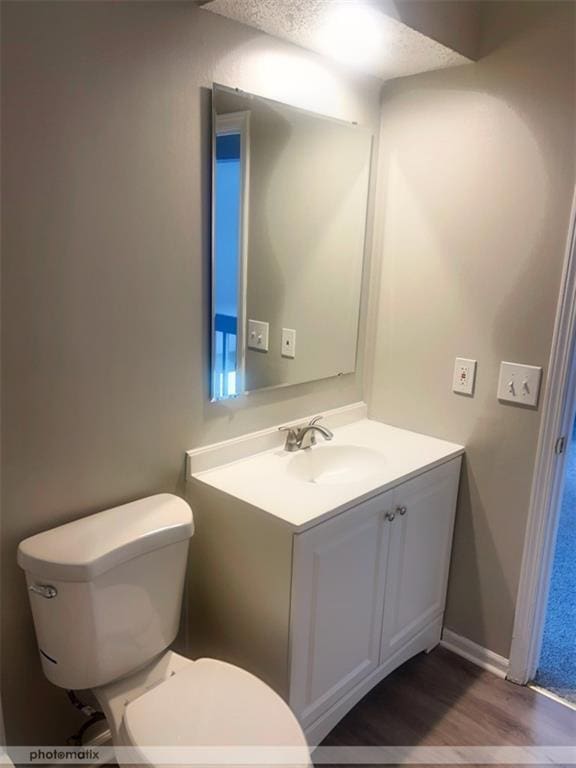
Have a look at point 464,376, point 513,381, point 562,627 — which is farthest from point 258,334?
point 562,627

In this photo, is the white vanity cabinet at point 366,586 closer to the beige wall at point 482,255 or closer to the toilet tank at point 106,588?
→ the beige wall at point 482,255

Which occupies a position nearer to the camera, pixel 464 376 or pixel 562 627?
pixel 464 376

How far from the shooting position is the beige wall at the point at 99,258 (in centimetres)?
130

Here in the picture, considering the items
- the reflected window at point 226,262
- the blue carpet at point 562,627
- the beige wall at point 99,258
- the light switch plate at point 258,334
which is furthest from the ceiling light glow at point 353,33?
the blue carpet at point 562,627

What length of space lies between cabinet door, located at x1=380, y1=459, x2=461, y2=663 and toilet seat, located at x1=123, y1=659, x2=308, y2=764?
2.13ft

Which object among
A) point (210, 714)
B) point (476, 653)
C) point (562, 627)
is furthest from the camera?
point (562, 627)

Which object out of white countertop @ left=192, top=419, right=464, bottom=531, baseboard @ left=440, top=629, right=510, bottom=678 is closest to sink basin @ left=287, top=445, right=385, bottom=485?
white countertop @ left=192, top=419, right=464, bottom=531

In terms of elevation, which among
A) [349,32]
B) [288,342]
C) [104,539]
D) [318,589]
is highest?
[349,32]

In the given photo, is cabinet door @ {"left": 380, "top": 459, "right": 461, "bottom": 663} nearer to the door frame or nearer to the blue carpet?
the door frame

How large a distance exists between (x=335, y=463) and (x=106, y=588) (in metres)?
0.97

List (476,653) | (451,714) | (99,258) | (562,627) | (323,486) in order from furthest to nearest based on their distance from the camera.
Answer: (562,627)
(476,653)
(451,714)
(323,486)
(99,258)

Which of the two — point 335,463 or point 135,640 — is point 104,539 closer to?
point 135,640

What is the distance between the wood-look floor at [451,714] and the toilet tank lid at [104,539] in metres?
0.88

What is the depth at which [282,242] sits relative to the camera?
6.44 ft
